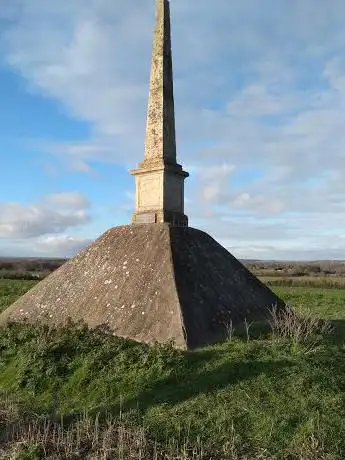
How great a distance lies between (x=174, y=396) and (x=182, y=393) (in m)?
0.13

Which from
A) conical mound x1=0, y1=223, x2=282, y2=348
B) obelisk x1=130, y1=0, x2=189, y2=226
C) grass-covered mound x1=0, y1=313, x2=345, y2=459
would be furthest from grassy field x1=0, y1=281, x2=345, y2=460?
obelisk x1=130, y1=0, x2=189, y2=226

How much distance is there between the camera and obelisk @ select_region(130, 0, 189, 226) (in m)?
12.0

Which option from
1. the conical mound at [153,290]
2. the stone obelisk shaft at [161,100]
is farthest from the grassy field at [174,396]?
the stone obelisk shaft at [161,100]

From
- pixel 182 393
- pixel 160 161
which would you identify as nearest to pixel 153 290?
pixel 182 393

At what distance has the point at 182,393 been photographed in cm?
720

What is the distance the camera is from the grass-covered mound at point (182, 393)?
5844 millimetres

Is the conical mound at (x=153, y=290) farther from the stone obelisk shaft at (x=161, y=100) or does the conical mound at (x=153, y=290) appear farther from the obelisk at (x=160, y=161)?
the stone obelisk shaft at (x=161, y=100)

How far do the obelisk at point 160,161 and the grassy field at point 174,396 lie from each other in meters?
3.69

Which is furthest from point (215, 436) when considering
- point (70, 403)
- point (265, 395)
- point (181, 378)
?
point (70, 403)

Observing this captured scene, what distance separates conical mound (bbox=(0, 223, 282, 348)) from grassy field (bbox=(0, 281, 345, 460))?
623 millimetres

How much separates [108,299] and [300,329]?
4.08m

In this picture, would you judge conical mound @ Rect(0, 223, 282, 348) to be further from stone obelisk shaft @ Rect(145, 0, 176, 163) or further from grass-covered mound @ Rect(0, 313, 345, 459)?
stone obelisk shaft @ Rect(145, 0, 176, 163)

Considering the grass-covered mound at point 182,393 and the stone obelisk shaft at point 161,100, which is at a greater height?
the stone obelisk shaft at point 161,100

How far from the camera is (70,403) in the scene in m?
7.46
